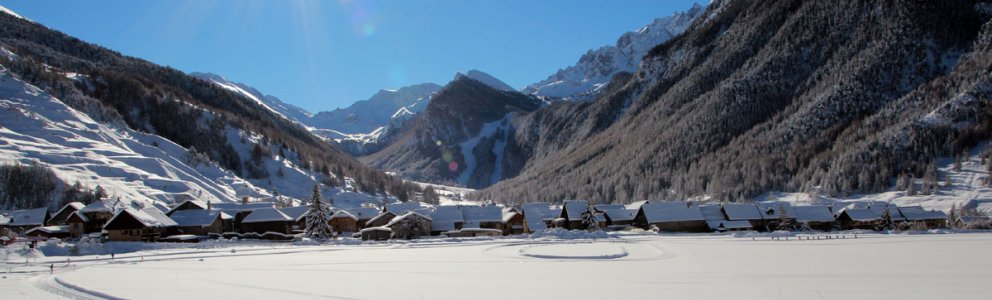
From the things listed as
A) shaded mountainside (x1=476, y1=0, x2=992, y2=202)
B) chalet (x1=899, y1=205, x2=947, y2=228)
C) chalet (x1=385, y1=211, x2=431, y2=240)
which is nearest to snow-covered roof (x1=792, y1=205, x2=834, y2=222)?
chalet (x1=899, y1=205, x2=947, y2=228)

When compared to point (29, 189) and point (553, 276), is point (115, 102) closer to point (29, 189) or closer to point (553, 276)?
point (29, 189)

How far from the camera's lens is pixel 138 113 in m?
186

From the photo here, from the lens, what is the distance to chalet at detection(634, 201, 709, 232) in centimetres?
9575

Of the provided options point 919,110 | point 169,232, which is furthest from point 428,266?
point 919,110

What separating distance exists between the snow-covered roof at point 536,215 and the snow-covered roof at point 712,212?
74.2ft

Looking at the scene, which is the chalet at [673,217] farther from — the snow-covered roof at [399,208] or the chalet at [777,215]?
the snow-covered roof at [399,208]

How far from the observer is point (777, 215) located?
99.8 m

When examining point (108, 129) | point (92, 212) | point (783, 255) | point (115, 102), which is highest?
point (115, 102)

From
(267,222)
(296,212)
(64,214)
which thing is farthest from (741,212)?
(64,214)

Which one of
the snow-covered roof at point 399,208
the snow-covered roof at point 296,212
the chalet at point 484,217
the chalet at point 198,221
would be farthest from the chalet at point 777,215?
the chalet at point 198,221

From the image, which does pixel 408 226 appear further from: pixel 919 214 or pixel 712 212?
pixel 919 214

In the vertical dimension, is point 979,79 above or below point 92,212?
above

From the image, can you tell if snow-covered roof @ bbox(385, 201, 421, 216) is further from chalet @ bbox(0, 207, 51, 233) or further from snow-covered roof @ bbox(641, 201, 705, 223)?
chalet @ bbox(0, 207, 51, 233)

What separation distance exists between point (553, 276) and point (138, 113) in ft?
619
